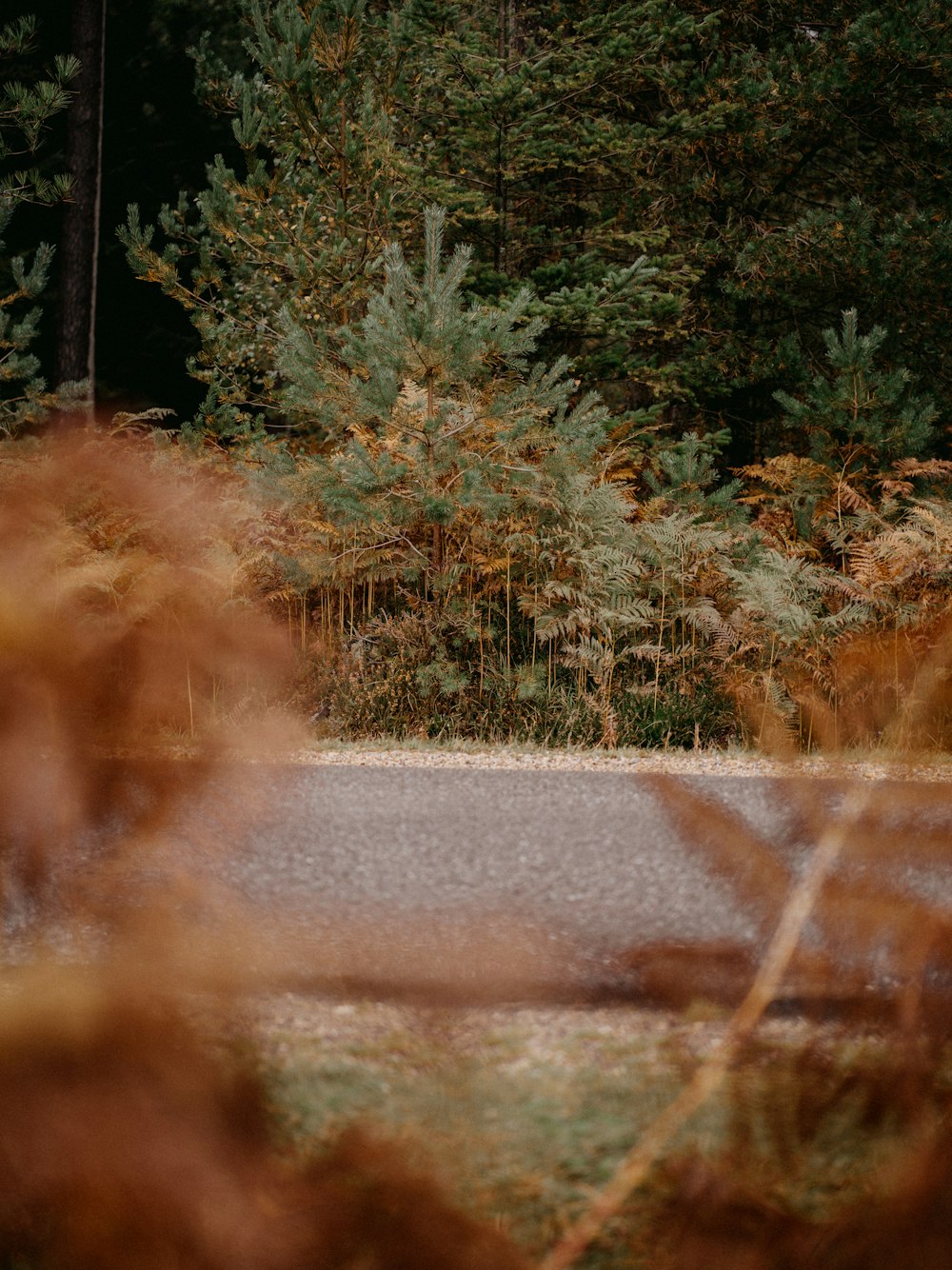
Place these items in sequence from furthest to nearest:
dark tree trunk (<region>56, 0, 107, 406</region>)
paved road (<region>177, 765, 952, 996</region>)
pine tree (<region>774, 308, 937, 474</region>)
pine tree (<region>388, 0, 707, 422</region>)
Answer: dark tree trunk (<region>56, 0, 107, 406</region>) < pine tree (<region>388, 0, 707, 422</region>) < pine tree (<region>774, 308, 937, 474</region>) < paved road (<region>177, 765, 952, 996</region>)

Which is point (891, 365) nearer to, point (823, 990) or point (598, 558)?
point (598, 558)

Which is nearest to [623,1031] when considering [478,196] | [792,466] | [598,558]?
[598,558]

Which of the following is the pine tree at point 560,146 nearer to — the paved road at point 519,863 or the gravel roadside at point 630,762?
the gravel roadside at point 630,762

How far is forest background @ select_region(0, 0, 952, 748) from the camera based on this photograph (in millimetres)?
5465

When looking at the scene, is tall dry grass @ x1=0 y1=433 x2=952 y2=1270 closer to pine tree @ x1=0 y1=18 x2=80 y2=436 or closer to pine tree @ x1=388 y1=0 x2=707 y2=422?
pine tree @ x1=0 y1=18 x2=80 y2=436

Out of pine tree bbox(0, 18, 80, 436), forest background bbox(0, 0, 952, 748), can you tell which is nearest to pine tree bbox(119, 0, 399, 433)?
forest background bbox(0, 0, 952, 748)

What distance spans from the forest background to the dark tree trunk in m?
0.04

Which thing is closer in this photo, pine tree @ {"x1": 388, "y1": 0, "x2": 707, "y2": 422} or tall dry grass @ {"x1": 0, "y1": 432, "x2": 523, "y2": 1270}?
tall dry grass @ {"x1": 0, "y1": 432, "x2": 523, "y2": 1270}

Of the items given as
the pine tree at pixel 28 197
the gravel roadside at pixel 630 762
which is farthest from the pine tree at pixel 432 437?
the pine tree at pixel 28 197

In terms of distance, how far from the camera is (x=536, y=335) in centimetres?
690

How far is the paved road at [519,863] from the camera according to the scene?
3.16 m

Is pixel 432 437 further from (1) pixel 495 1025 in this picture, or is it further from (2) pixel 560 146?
(2) pixel 560 146

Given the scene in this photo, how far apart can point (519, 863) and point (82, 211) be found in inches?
333

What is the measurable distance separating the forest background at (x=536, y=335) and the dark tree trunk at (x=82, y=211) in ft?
0.13
